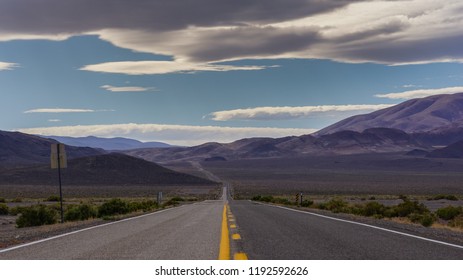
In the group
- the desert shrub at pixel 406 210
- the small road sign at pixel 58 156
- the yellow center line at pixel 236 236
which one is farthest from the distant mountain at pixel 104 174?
the yellow center line at pixel 236 236

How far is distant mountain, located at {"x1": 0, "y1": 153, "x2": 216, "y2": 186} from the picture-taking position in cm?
12644

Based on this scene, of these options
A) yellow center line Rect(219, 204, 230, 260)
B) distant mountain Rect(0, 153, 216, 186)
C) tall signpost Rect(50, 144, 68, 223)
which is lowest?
distant mountain Rect(0, 153, 216, 186)

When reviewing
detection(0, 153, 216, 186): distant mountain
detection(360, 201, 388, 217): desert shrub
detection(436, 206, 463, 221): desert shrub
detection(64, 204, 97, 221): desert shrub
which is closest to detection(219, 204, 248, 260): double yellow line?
detection(64, 204, 97, 221): desert shrub

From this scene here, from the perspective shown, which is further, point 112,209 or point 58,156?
point 112,209

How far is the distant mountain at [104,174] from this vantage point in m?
126

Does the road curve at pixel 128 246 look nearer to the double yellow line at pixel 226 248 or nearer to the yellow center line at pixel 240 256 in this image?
the double yellow line at pixel 226 248

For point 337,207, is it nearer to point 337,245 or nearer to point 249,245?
point 337,245

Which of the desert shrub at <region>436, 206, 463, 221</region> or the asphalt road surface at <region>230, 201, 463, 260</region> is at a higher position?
the asphalt road surface at <region>230, 201, 463, 260</region>

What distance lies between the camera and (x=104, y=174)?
A: 140125mm

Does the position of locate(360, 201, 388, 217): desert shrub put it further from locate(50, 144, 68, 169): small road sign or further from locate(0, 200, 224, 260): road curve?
locate(0, 200, 224, 260): road curve

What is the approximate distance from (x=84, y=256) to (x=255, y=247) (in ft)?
10.4

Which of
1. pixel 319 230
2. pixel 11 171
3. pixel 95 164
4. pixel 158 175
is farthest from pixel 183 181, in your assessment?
pixel 319 230

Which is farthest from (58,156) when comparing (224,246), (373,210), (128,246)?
(373,210)

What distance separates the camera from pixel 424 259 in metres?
9.28
